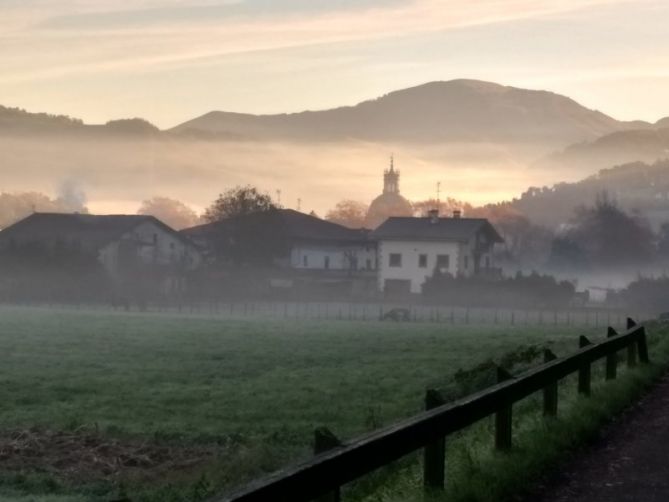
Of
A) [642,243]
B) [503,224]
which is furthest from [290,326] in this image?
[503,224]

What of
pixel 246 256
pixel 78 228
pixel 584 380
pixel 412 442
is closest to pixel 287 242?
pixel 246 256

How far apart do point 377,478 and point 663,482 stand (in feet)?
10.8

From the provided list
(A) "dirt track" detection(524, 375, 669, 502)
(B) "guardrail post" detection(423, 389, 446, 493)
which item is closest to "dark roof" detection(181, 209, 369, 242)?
(A) "dirt track" detection(524, 375, 669, 502)

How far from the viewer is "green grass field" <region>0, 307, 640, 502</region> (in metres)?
17.6

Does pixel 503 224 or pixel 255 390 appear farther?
pixel 503 224

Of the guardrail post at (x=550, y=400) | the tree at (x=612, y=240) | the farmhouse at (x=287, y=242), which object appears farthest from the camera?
the tree at (x=612, y=240)

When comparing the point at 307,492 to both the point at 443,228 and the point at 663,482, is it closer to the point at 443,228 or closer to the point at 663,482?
the point at 663,482

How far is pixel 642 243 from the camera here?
14825 cm

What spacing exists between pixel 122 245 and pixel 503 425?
104 metres

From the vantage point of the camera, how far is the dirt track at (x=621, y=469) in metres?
9.55

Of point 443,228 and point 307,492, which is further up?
point 443,228

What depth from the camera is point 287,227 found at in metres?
129

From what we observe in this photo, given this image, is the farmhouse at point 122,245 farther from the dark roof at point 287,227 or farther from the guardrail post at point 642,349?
the guardrail post at point 642,349

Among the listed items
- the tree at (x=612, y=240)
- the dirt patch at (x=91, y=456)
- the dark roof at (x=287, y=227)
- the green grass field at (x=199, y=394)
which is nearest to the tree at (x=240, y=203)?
the dark roof at (x=287, y=227)
